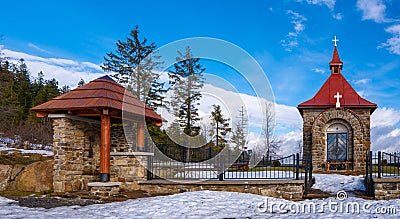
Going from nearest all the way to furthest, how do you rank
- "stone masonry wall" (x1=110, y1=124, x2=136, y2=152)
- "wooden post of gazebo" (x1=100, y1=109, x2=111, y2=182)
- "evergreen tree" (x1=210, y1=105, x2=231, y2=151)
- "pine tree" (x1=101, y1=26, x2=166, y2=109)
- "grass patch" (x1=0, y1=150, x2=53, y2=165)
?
1. "wooden post of gazebo" (x1=100, y1=109, x2=111, y2=182)
2. "stone masonry wall" (x1=110, y1=124, x2=136, y2=152)
3. "grass patch" (x1=0, y1=150, x2=53, y2=165)
4. "evergreen tree" (x1=210, y1=105, x2=231, y2=151)
5. "pine tree" (x1=101, y1=26, x2=166, y2=109)

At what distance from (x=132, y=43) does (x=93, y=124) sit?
16032 mm

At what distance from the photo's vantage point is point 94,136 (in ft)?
35.6

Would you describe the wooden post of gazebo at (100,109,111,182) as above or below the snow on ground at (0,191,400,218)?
above

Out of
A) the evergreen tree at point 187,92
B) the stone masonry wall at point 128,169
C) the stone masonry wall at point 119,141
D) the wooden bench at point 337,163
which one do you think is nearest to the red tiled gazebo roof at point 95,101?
the stone masonry wall at point 119,141

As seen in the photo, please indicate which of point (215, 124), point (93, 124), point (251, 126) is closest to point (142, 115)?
point (93, 124)

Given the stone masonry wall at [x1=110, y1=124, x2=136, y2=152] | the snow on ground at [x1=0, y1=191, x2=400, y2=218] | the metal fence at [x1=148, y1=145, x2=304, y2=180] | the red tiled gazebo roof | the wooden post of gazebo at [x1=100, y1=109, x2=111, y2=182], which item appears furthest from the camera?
the stone masonry wall at [x1=110, y1=124, x2=136, y2=152]

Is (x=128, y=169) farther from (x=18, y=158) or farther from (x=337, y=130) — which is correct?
(x=337, y=130)

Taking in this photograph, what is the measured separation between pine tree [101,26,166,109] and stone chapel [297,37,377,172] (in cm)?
985

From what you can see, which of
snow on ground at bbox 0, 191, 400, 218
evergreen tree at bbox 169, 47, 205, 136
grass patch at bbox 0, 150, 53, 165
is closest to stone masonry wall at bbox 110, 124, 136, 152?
snow on ground at bbox 0, 191, 400, 218

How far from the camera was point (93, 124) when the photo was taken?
1080 centimetres

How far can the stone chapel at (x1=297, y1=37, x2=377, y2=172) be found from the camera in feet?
57.7

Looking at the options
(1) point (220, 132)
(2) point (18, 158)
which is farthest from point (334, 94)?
(2) point (18, 158)

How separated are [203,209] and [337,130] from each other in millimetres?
13198

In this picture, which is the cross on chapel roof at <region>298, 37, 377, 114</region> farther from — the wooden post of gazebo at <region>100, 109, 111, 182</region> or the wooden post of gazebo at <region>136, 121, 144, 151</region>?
the wooden post of gazebo at <region>100, 109, 111, 182</region>
